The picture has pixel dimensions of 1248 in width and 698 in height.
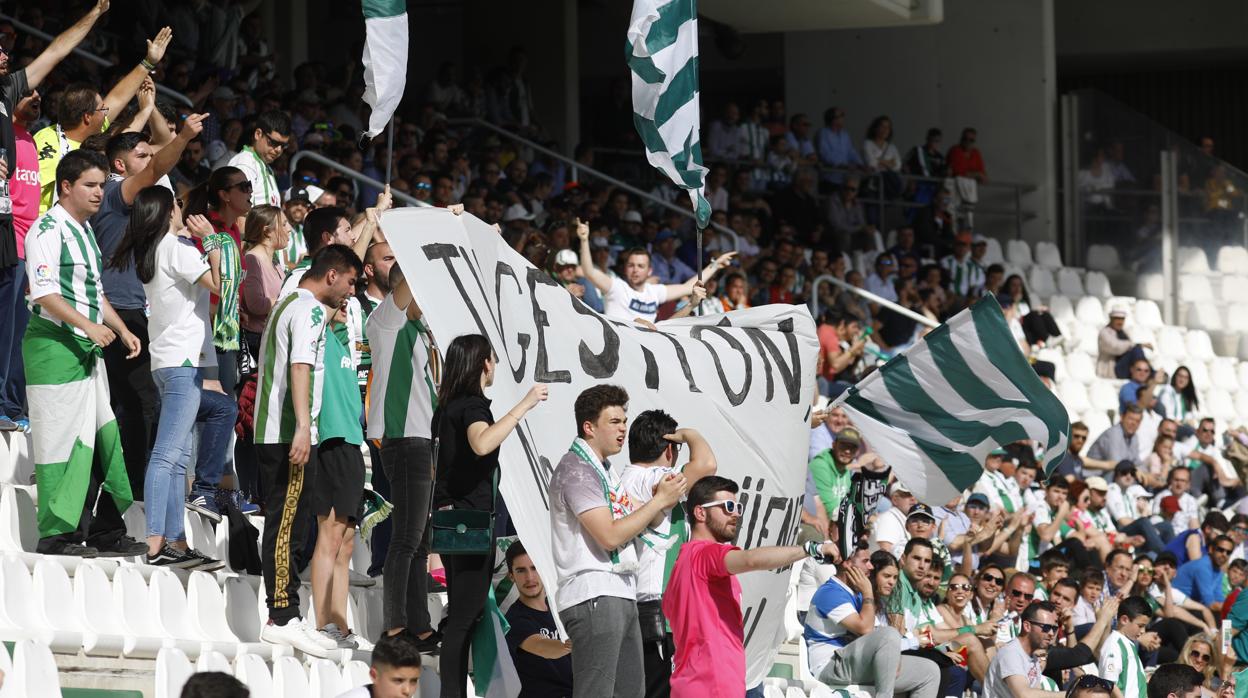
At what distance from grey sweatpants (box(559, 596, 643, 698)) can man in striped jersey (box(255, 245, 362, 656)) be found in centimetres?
132

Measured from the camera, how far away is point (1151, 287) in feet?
66.1

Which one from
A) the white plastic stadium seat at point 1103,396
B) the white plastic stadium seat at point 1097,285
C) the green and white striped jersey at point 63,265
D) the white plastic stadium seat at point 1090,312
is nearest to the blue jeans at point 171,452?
the green and white striped jersey at point 63,265

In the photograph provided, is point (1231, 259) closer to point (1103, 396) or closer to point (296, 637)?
point (1103, 396)

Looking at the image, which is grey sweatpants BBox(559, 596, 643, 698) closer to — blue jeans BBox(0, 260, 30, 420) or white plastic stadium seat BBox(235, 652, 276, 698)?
white plastic stadium seat BBox(235, 652, 276, 698)

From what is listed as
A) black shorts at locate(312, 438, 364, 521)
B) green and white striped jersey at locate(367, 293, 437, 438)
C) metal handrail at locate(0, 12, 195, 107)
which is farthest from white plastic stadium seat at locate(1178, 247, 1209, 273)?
black shorts at locate(312, 438, 364, 521)

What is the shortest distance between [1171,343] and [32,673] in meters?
14.9

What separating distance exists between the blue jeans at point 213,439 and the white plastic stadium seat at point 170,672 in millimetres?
1594

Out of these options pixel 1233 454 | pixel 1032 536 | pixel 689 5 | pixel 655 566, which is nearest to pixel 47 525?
pixel 655 566

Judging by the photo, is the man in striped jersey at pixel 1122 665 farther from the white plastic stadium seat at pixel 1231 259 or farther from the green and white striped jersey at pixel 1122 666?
the white plastic stadium seat at pixel 1231 259

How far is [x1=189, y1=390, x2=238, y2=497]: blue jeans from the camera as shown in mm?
7938

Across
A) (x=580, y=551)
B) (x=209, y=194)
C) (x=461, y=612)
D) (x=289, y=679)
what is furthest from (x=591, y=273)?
(x=580, y=551)

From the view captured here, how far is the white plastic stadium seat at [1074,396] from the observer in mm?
17266

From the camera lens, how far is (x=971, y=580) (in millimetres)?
11148

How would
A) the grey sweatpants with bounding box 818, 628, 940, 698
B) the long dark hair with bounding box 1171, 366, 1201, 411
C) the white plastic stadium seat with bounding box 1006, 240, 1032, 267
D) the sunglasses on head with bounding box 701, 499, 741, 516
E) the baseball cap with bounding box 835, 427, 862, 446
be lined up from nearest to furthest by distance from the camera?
the sunglasses on head with bounding box 701, 499, 741, 516 < the grey sweatpants with bounding box 818, 628, 940, 698 < the baseball cap with bounding box 835, 427, 862, 446 < the long dark hair with bounding box 1171, 366, 1201, 411 < the white plastic stadium seat with bounding box 1006, 240, 1032, 267
